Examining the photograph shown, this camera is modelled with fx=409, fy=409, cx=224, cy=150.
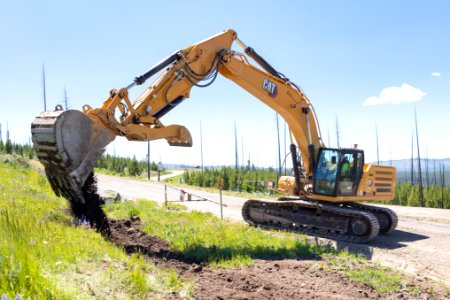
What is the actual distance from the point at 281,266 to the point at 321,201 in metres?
5.72

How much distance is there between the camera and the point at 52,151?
6.95 metres

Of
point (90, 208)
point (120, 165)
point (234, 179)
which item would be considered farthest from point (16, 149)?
point (90, 208)

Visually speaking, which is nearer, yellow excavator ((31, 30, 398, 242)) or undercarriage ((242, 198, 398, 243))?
yellow excavator ((31, 30, 398, 242))

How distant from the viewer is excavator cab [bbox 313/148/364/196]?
12203 millimetres

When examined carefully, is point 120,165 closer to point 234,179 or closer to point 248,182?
point 234,179

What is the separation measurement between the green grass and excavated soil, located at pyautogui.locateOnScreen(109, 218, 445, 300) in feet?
1.63

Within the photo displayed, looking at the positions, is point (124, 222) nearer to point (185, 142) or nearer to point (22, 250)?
point (185, 142)

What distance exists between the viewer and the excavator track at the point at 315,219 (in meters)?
11.4

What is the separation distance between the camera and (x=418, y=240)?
11797mm

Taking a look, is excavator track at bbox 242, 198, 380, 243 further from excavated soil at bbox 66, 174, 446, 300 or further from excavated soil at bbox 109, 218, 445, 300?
excavated soil at bbox 109, 218, 445, 300

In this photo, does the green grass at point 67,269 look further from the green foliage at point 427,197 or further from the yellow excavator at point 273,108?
the green foliage at point 427,197

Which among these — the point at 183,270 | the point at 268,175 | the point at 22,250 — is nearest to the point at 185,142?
the point at 183,270

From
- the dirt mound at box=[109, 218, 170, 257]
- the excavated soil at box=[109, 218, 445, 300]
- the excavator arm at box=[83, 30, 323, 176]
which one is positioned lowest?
the excavated soil at box=[109, 218, 445, 300]

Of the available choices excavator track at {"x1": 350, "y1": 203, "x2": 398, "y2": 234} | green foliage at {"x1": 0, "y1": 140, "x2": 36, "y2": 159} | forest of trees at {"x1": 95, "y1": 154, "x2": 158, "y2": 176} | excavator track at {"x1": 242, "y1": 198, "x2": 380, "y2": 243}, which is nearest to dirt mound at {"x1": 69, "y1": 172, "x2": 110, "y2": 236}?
excavator track at {"x1": 242, "y1": 198, "x2": 380, "y2": 243}
